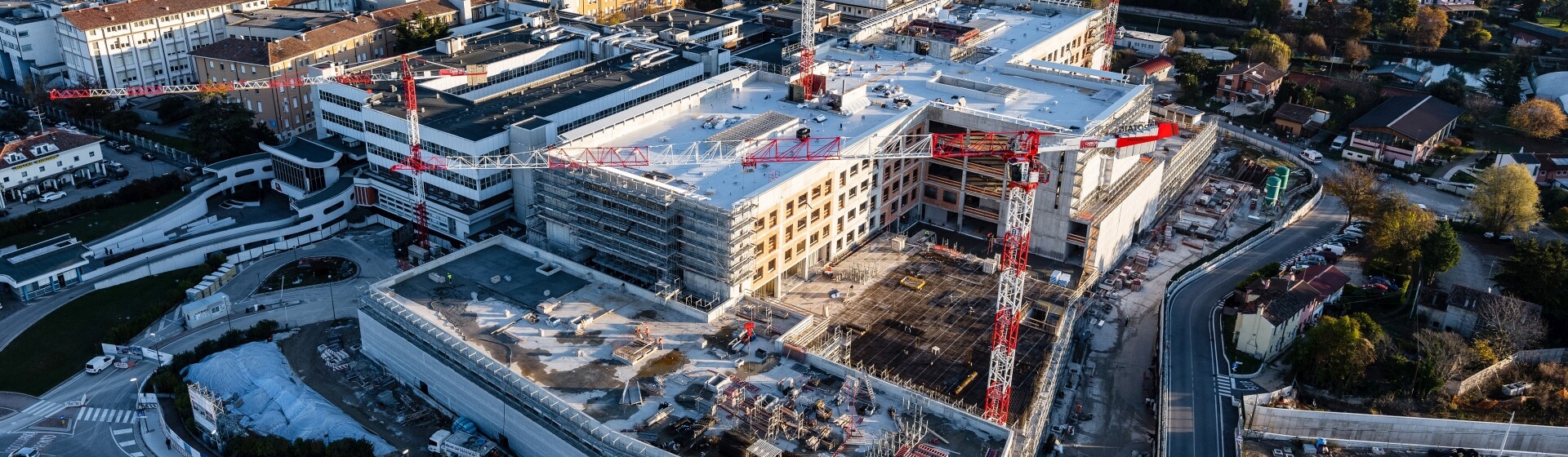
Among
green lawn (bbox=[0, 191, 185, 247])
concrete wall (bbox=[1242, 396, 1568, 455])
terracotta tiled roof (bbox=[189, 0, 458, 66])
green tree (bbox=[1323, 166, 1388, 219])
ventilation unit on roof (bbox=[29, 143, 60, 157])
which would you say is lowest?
concrete wall (bbox=[1242, 396, 1568, 455])

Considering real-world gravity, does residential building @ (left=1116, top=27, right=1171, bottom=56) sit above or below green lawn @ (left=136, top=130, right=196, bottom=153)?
above

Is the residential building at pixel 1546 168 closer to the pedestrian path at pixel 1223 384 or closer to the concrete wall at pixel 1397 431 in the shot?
the concrete wall at pixel 1397 431

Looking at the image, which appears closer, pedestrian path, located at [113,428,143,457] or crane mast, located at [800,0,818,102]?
pedestrian path, located at [113,428,143,457]

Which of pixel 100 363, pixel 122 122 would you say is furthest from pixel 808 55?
pixel 122 122

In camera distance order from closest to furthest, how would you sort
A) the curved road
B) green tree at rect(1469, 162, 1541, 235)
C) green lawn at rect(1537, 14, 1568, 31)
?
Answer: the curved road < green tree at rect(1469, 162, 1541, 235) < green lawn at rect(1537, 14, 1568, 31)

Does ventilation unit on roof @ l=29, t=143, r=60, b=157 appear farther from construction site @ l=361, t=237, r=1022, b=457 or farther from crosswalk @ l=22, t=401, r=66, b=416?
construction site @ l=361, t=237, r=1022, b=457

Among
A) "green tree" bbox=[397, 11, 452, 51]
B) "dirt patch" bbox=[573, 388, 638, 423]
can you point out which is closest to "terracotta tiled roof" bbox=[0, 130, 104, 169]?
"green tree" bbox=[397, 11, 452, 51]

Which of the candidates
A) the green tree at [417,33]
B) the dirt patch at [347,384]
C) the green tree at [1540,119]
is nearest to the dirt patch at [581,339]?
the dirt patch at [347,384]
